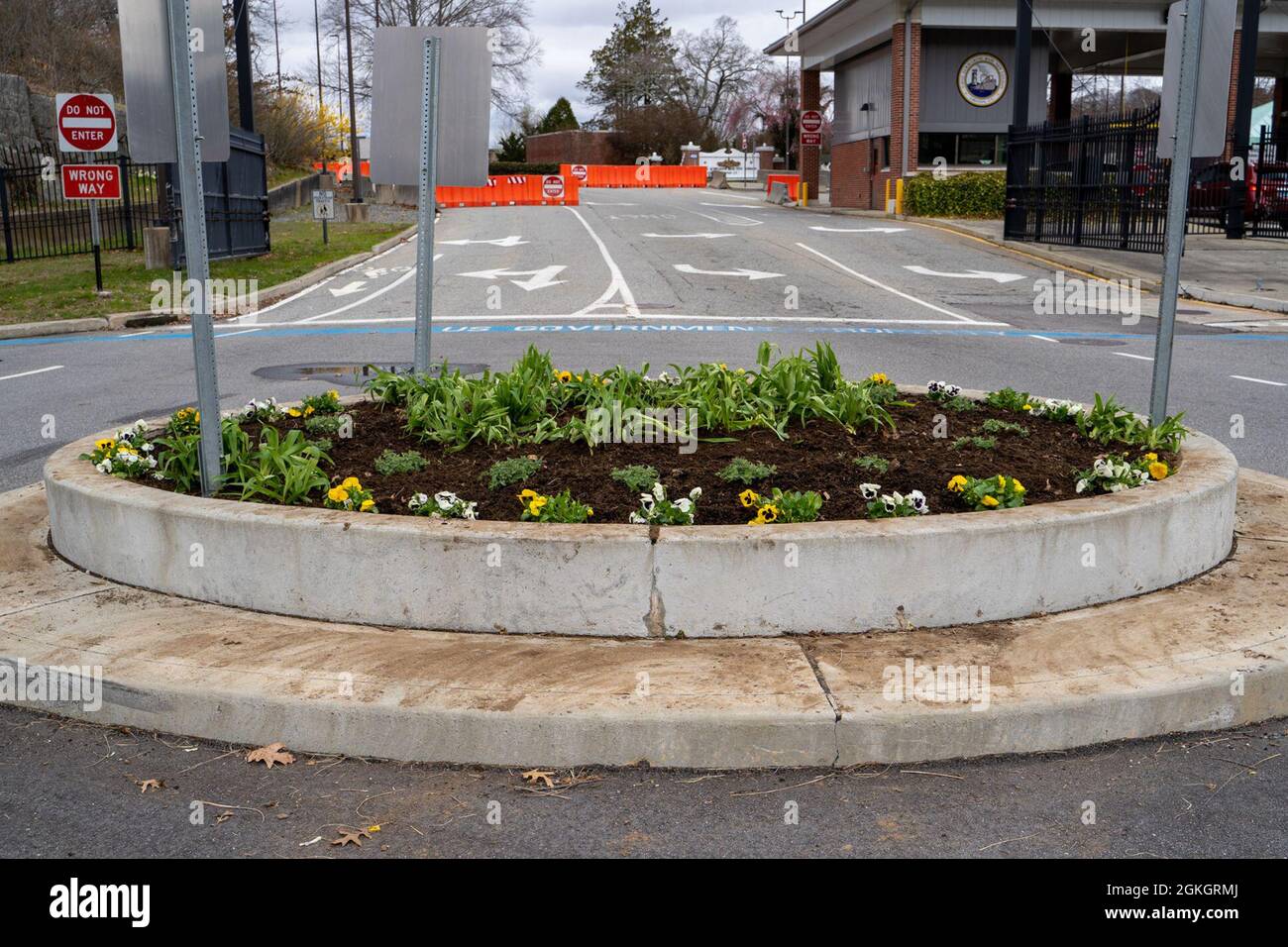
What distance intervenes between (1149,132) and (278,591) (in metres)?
21.6

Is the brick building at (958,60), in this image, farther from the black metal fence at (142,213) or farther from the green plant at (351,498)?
the green plant at (351,498)

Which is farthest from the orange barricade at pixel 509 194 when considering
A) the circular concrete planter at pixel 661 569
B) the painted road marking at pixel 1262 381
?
the circular concrete planter at pixel 661 569

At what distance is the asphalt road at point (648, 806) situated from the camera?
341cm

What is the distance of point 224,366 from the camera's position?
1295 cm

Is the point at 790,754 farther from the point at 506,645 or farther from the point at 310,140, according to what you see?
the point at 310,140

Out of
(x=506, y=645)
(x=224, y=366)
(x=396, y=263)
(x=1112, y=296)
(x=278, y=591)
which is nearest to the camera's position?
(x=506, y=645)

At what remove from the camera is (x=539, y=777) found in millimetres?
3846

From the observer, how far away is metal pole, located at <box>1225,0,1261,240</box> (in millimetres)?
24938

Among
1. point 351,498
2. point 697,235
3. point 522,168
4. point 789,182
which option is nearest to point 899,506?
point 351,498

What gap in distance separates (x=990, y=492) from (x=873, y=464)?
2.20 feet

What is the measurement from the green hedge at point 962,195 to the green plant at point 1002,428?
95.8 ft

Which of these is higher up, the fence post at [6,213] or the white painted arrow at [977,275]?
the fence post at [6,213]

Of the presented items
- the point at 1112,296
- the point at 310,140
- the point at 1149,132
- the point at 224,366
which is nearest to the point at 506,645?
the point at 224,366

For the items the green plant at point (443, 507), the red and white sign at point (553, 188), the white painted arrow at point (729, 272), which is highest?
the red and white sign at point (553, 188)
